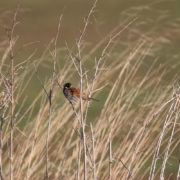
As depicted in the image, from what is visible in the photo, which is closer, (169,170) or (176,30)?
(176,30)

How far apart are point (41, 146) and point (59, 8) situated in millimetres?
17695

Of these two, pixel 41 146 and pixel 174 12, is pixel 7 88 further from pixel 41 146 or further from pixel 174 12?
pixel 174 12

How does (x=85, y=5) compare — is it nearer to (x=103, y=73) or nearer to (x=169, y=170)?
(x=169, y=170)

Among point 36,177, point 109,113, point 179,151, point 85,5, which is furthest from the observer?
point 85,5

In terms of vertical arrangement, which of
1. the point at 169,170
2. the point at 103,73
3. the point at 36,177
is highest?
the point at 103,73

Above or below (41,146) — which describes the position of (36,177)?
below

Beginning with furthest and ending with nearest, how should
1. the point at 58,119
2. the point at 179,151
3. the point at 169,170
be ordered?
1. the point at 179,151
2. the point at 169,170
3. the point at 58,119

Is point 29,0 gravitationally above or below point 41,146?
above

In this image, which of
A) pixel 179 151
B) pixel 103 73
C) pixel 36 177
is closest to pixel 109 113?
pixel 103 73

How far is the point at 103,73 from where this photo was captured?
376 centimetres

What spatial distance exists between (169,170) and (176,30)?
3705 millimetres

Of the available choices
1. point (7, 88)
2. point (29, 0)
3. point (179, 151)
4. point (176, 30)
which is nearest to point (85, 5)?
point (29, 0)

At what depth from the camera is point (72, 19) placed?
19.9 m

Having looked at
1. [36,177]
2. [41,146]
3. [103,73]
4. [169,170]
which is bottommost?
[169,170]
